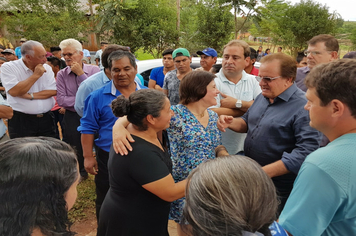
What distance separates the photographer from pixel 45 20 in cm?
1521

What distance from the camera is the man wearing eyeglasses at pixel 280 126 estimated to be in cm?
180

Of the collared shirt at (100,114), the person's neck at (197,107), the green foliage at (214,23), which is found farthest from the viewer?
the green foliage at (214,23)

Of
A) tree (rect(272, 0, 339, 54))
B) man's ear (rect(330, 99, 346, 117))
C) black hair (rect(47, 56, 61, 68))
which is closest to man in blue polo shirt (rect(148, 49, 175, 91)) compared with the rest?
black hair (rect(47, 56, 61, 68))

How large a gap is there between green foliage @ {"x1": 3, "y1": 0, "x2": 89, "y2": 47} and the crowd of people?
13.9m

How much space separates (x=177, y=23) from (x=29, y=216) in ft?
58.9

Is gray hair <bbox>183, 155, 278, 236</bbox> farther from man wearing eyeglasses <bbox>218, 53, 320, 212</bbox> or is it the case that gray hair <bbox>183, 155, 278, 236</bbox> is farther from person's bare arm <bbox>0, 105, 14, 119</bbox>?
person's bare arm <bbox>0, 105, 14, 119</bbox>

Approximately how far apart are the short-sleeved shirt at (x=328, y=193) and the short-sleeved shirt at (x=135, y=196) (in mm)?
763

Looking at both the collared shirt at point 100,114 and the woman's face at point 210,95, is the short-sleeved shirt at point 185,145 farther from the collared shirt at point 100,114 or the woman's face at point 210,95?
the collared shirt at point 100,114

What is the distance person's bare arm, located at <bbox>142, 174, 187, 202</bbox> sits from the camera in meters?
1.47

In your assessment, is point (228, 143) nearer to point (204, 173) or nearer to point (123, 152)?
point (123, 152)

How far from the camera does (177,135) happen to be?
6.68 feet

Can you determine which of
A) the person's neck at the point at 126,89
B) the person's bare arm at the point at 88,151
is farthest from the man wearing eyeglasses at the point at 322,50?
the person's bare arm at the point at 88,151

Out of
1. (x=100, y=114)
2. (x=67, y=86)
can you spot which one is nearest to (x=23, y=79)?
(x=67, y=86)

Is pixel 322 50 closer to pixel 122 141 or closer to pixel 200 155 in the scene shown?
pixel 200 155
